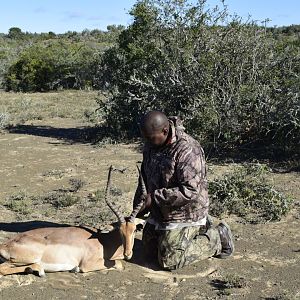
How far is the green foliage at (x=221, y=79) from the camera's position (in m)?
11.0

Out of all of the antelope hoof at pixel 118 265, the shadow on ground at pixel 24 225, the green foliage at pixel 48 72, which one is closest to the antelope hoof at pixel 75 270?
the antelope hoof at pixel 118 265

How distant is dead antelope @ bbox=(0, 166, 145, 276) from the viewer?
5.58 meters

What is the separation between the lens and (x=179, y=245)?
5.83 m

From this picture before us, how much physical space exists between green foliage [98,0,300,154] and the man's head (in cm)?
535

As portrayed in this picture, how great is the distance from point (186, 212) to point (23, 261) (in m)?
1.79

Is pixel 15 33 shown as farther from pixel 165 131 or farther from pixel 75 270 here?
pixel 165 131

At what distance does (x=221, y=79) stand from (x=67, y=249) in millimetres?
6668

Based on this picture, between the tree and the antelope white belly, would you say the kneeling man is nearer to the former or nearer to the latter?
the antelope white belly

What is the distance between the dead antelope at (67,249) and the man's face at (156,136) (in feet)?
1.41

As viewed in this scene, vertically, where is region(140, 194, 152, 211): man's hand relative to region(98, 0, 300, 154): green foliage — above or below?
below

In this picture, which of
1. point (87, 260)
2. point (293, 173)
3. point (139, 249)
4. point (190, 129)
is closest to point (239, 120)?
point (190, 129)

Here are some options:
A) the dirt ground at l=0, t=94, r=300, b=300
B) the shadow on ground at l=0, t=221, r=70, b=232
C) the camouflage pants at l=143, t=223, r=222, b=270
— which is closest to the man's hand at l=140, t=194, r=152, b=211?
the camouflage pants at l=143, t=223, r=222, b=270

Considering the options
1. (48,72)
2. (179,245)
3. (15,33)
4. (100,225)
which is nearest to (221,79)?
(100,225)

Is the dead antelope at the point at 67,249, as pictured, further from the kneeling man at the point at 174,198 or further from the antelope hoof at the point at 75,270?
the kneeling man at the point at 174,198
